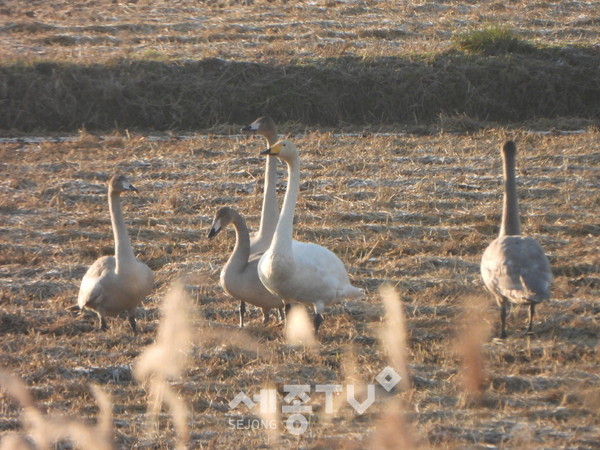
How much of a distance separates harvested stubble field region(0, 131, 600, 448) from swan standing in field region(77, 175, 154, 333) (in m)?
0.16

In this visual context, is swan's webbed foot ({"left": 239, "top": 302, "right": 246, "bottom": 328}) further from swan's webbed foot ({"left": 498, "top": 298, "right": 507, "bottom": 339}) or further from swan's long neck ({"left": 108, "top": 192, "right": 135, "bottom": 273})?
swan's webbed foot ({"left": 498, "top": 298, "right": 507, "bottom": 339})

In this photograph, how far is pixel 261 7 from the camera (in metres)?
17.9

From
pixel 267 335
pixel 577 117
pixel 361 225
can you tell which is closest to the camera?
pixel 267 335

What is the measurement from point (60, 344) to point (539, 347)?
3.07 metres

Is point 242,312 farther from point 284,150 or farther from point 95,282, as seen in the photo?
point 284,150

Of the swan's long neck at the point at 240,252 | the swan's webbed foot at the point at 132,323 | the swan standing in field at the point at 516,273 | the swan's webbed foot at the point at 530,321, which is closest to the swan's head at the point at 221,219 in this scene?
the swan's long neck at the point at 240,252

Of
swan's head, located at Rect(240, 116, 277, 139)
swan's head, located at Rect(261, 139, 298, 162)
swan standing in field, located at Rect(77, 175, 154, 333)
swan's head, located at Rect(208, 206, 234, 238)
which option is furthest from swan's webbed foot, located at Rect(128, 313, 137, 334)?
swan's head, located at Rect(240, 116, 277, 139)

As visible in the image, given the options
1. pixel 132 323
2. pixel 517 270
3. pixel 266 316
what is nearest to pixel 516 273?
pixel 517 270

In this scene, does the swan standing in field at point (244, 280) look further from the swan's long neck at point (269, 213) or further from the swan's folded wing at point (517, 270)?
the swan's folded wing at point (517, 270)

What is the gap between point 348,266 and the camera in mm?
8531

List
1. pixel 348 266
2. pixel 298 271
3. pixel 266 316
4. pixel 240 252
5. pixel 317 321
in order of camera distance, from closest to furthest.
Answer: pixel 298 271 → pixel 317 321 → pixel 240 252 → pixel 266 316 → pixel 348 266

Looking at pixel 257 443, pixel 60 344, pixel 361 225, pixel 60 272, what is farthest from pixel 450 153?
pixel 257 443

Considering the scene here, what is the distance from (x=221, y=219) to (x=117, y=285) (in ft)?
3.35

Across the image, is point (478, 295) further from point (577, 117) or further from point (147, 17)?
point (147, 17)
